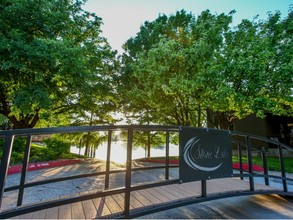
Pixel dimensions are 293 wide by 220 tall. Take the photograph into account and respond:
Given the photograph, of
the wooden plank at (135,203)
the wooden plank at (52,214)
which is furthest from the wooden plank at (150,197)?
the wooden plank at (52,214)

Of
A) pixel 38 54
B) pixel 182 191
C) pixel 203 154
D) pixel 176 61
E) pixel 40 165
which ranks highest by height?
pixel 176 61

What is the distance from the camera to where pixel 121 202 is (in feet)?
10.6

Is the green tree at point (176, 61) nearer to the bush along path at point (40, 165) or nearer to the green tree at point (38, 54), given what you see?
the green tree at point (38, 54)

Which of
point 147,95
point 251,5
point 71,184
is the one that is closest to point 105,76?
point 147,95

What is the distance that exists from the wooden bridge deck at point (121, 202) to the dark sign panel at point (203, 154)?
0.47 meters

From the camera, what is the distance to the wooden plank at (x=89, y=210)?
2660 mm

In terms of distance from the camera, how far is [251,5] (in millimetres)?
9070

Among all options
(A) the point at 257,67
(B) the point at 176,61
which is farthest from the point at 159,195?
(B) the point at 176,61

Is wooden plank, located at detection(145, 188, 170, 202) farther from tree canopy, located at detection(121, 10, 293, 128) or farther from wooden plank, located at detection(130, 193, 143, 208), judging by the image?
tree canopy, located at detection(121, 10, 293, 128)

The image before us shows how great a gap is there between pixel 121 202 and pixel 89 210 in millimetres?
577

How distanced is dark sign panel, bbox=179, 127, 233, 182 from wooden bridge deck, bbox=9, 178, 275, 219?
0.47 metres

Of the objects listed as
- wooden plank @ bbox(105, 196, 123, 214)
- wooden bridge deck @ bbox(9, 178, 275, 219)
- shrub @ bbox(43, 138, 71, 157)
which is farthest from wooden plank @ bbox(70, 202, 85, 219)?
shrub @ bbox(43, 138, 71, 157)


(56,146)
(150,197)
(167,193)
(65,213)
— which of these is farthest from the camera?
(56,146)

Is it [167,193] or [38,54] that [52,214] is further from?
[38,54]
